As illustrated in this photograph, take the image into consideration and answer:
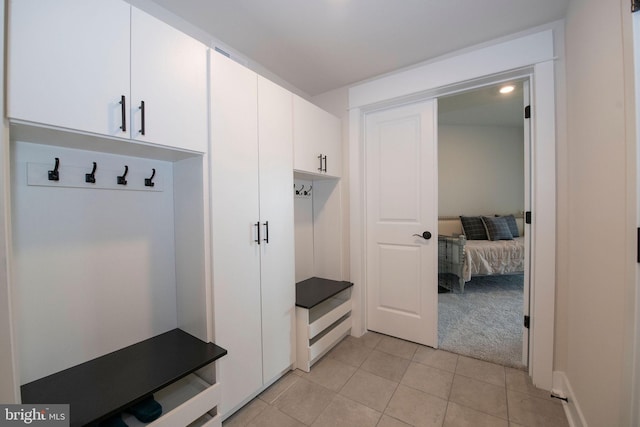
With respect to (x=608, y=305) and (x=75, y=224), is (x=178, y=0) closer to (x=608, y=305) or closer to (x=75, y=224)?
(x=75, y=224)

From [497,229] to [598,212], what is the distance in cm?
336

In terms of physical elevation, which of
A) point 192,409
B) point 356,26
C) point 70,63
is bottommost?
point 192,409

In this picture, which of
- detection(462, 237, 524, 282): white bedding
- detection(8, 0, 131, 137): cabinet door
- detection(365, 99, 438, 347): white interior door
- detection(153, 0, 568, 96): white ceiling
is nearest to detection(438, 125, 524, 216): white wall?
detection(462, 237, 524, 282): white bedding

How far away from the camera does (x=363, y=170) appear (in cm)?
251

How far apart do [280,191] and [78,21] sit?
3.99ft

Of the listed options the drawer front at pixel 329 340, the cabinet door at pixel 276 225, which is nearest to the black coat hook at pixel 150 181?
the cabinet door at pixel 276 225

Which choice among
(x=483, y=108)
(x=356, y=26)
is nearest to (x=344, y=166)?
(x=356, y=26)

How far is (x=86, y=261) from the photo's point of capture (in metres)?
1.24

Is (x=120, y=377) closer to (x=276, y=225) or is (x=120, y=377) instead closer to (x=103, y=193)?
(x=103, y=193)

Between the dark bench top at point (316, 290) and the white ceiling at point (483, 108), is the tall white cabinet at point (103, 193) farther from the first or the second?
the white ceiling at point (483, 108)

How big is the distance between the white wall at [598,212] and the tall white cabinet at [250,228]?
5.56 ft

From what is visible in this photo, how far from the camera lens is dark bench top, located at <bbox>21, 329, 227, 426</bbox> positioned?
962 mm

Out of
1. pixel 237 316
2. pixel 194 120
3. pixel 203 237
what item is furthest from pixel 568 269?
pixel 194 120

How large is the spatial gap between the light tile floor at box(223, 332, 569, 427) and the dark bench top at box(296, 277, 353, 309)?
529 mm
